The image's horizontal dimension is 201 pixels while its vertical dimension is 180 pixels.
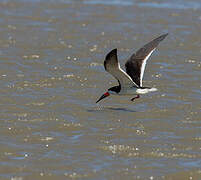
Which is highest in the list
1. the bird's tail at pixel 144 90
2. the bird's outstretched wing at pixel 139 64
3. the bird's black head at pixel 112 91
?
the bird's outstretched wing at pixel 139 64

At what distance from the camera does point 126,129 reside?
10.5 meters

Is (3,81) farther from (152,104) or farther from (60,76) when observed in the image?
(152,104)

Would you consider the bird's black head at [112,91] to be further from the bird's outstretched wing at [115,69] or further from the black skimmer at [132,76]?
the bird's outstretched wing at [115,69]

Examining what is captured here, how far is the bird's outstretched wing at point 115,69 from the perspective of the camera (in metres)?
10.4

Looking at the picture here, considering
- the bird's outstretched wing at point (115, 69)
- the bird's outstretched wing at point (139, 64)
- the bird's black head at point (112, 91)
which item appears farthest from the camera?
the bird's outstretched wing at point (139, 64)

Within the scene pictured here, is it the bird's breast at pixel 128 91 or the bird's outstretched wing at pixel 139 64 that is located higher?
the bird's outstretched wing at pixel 139 64

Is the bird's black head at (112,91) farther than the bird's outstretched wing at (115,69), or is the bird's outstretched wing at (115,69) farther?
the bird's black head at (112,91)

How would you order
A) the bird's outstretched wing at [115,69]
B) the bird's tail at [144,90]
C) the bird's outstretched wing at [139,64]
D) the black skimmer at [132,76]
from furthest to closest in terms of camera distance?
the bird's outstretched wing at [139,64], the bird's tail at [144,90], the black skimmer at [132,76], the bird's outstretched wing at [115,69]

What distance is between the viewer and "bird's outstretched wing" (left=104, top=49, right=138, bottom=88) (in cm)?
1035

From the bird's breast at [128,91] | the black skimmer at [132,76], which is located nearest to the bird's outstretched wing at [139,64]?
the black skimmer at [132,76]

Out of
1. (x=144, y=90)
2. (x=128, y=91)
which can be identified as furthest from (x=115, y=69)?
(x=128, y=91)

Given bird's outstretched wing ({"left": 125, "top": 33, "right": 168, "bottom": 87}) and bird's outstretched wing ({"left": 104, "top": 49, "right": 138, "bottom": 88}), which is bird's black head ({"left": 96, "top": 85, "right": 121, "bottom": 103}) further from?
bird's outstretched wing ({"left": 125, "top": 33, "right": 168, "bottom": 87})

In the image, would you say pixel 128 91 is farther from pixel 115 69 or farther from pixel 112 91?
pixel 115 69

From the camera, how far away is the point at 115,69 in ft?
35.6
